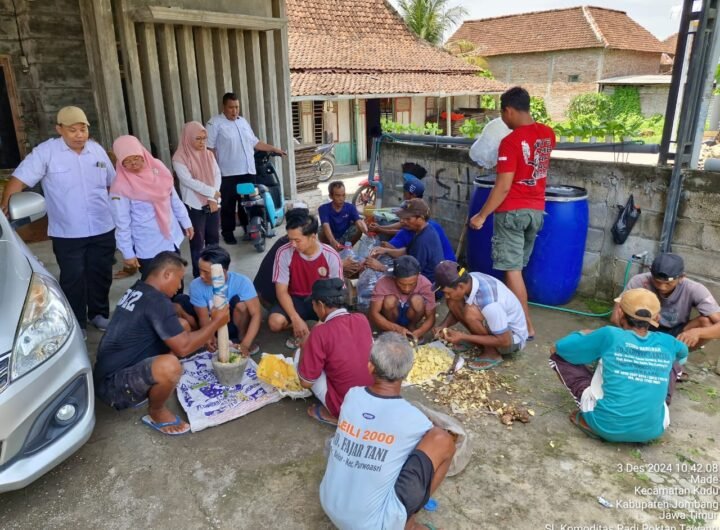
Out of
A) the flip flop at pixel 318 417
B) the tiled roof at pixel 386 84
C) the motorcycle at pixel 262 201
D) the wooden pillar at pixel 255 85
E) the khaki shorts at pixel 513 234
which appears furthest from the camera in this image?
the tiled roof at pixel 386 84

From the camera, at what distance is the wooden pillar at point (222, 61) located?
6.50 meters

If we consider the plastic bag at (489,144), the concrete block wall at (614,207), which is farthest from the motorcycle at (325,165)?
the plastic bag at (489,144)

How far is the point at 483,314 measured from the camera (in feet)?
12.1

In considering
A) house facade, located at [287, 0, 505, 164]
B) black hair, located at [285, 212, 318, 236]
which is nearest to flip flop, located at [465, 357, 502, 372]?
black hair, located at [285, 212, 318, 236]

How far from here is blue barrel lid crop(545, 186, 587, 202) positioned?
4.56 m

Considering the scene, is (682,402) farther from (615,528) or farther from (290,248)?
(290,248)

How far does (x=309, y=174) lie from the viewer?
12844mm

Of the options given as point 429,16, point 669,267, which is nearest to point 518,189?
point 669,267

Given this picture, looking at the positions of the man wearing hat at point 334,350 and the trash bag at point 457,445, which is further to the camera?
the man wearing hat at point 334,350

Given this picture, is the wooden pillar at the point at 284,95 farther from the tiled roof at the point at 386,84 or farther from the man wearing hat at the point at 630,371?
the tiled roof at the point at 386,84

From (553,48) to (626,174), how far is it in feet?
92.0

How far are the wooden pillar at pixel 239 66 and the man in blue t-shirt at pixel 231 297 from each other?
3.75 m

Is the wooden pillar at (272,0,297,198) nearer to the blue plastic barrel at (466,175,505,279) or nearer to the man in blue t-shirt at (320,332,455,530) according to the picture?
the blue plastic barrel at (466,175,505,279)

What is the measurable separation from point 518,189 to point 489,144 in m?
1.03
